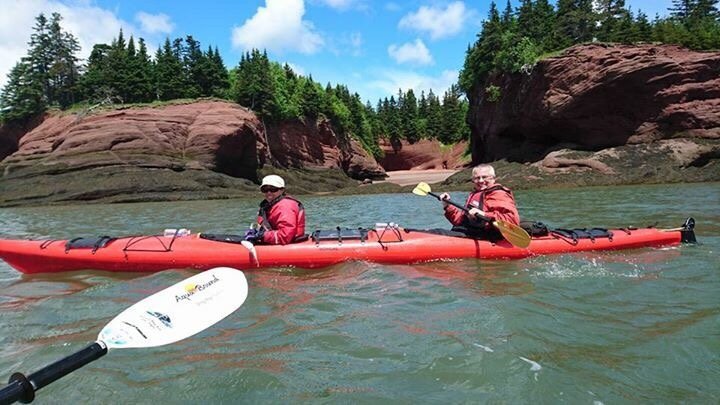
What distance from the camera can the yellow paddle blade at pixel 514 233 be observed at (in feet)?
21.1

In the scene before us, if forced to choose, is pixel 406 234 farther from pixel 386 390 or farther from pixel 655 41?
pixel 655 41

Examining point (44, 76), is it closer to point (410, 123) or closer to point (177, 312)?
point (410, 123)

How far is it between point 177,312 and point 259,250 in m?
3.10

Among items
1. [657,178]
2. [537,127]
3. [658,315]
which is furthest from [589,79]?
[658,315]

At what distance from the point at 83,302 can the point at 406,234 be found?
12.7 ft

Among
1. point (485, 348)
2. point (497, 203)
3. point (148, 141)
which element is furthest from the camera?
point (148, 141)

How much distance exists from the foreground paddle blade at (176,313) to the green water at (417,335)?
0.27 m

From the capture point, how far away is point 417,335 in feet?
13.0

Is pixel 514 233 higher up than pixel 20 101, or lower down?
lower down

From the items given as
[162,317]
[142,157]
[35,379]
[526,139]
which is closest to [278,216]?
[162,317]

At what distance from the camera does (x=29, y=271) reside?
6828 mm

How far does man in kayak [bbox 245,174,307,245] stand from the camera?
662 cm

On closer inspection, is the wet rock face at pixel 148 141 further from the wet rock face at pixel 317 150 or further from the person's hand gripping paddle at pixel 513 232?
the person's hand gripping paddle at pixel 513 232

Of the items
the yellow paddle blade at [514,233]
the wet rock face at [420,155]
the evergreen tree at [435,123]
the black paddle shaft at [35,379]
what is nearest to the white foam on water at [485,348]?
the black paddle shaft at [35,379]
